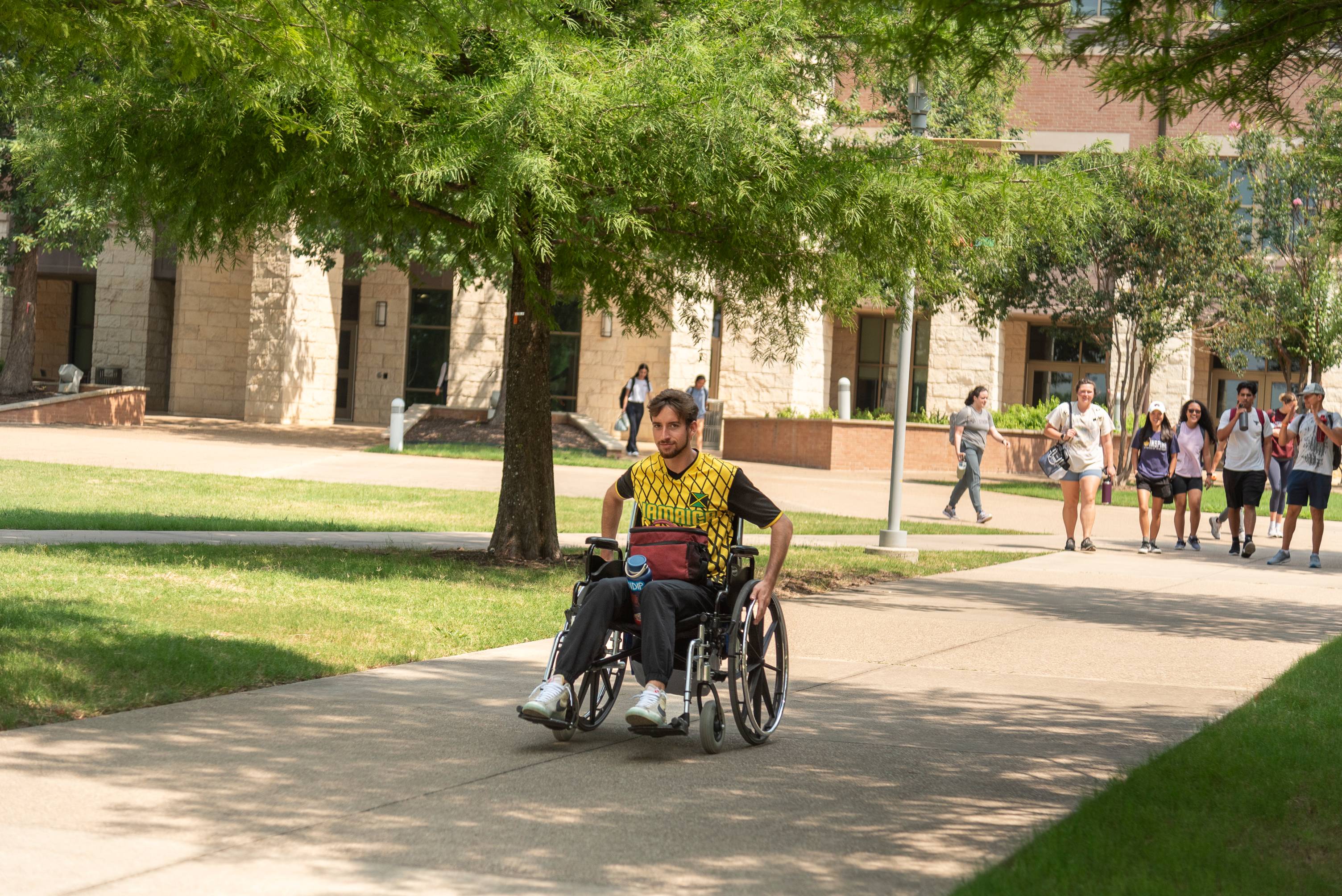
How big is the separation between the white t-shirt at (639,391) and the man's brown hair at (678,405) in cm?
2278

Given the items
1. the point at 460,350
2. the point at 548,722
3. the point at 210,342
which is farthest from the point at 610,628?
the point at 210,342

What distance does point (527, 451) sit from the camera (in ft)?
39.4

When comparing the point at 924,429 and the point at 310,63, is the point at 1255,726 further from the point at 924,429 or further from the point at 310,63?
the point at 924,429

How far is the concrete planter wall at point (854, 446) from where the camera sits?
30.3m

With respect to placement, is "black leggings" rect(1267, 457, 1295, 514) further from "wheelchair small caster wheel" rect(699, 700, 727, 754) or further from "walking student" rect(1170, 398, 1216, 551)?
"wheelchair small caster wheel" rect(699, 700, 727, 754)

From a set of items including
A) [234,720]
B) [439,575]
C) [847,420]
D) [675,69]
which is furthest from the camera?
[847,420]

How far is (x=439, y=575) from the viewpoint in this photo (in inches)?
437

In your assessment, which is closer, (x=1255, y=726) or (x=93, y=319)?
(x=1255, y=726)

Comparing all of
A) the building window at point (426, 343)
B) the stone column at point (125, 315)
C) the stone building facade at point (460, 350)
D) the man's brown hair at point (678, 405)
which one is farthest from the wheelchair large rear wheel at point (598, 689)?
the stone column at point (125, 315)

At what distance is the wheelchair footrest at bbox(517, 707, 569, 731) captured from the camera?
554 centimetres

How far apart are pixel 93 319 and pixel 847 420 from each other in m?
22.5

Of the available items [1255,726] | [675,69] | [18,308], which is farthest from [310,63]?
[18,308]

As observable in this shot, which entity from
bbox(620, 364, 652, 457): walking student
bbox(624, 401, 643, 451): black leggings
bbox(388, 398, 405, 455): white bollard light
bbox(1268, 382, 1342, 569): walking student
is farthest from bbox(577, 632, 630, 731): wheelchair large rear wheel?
bbox(624, 401, 643, 451): black leggings

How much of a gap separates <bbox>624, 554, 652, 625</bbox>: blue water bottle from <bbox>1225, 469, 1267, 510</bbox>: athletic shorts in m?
11.9
